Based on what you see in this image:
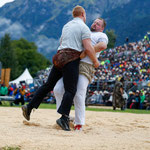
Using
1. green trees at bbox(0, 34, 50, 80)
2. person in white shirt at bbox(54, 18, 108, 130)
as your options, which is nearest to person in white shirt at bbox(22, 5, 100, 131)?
person in white shirt at bbox(54, 18, 108, 130)

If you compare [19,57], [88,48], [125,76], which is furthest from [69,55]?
[19,57]

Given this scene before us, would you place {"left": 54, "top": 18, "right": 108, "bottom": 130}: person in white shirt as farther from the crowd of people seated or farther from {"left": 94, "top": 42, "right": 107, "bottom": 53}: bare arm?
the crowd of people seated

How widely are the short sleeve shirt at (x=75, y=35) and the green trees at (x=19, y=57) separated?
188ft

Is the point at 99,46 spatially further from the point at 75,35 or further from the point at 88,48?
the point at 75,35

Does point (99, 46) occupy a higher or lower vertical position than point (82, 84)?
higher

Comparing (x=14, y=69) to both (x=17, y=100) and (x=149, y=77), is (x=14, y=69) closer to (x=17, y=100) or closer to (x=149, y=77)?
(x=149, y=77)

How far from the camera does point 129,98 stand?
2069 centimetres

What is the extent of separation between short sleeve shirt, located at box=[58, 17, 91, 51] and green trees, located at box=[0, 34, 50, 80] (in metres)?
57.2

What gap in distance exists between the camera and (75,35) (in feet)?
15.8

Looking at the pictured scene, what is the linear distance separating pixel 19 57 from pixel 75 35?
68.2 m

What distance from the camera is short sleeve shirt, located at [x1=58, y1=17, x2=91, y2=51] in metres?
A: 4.82

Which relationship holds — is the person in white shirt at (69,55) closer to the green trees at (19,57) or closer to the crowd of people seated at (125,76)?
the crowd of people seated at (125,76)

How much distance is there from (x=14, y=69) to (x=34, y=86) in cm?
3607

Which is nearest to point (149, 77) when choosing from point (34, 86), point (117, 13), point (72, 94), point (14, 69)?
point (34, 86)
